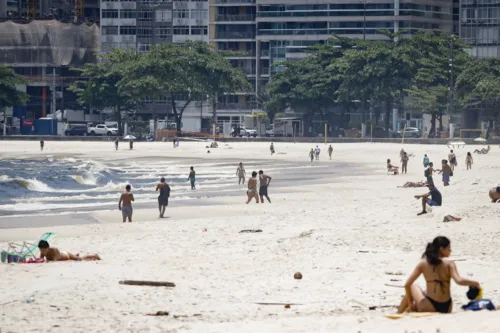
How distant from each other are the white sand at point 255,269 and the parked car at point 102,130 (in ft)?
270

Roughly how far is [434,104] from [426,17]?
2861cm

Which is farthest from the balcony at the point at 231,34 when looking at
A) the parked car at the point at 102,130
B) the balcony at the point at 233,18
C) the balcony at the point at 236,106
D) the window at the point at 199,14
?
the parked car at the point at 102,130

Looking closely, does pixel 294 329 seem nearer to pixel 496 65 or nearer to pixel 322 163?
pixel 322 163

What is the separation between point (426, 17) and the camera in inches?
5069

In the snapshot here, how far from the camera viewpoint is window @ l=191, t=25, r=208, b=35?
139 meters

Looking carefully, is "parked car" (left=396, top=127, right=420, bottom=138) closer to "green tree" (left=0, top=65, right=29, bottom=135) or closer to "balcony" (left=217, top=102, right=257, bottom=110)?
"balcony" (left=217, top=102, right=257, bottom=110)

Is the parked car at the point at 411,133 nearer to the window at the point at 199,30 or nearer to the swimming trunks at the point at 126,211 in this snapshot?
the window at the point at 199,30

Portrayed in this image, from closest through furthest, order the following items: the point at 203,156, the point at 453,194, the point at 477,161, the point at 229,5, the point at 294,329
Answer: the point at 294,329 → the point at 453,194 → the point at 477,161 → the point at 203,156 → the point at 229,5

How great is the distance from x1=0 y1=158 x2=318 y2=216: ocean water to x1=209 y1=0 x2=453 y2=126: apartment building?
5277cm

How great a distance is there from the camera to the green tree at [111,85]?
116m

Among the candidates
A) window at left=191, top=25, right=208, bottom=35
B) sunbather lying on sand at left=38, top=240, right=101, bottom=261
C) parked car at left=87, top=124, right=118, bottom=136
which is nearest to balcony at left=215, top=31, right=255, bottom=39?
window at left=191, top=25, right=208, bottom=35

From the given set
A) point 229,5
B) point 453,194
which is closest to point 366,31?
point 229,5

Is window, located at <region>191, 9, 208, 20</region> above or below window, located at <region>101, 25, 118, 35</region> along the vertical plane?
above

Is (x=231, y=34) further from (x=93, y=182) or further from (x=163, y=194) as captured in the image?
(x=163, y=194)
